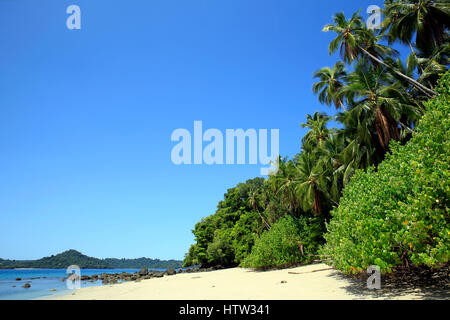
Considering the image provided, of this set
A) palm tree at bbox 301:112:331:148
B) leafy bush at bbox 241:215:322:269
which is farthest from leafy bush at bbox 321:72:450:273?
palm tree at bbox 301:112:331:148

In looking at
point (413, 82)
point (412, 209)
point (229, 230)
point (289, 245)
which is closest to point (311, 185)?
point (289, 245)

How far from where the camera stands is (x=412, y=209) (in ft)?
18.5

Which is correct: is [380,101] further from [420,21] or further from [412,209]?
[412,209]

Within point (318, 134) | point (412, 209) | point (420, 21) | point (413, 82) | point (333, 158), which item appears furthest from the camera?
point (318, 134)

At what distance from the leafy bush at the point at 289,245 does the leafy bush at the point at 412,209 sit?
1286 cm

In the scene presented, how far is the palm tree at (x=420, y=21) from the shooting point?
15.6 m

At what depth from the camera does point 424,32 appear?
644 inches

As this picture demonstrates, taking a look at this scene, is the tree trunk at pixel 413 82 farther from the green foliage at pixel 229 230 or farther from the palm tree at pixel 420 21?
the green foliage at pixel 229 230

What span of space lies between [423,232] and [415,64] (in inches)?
588

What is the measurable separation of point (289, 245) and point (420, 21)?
1671cm

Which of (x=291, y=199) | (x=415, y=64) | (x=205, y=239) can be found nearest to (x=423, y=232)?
(x=415, y=64)

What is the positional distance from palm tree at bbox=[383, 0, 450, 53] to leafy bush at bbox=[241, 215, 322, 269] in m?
14.6

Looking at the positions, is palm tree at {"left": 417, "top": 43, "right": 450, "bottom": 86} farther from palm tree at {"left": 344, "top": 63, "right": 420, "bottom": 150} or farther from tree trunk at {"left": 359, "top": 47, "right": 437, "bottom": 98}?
palm tree at {"left": 344, "top": 63, "right": 420, "bottom": 150}

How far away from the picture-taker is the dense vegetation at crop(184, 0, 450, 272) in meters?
5.82
